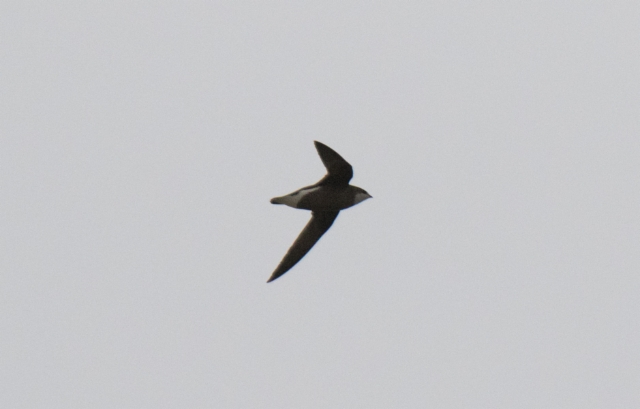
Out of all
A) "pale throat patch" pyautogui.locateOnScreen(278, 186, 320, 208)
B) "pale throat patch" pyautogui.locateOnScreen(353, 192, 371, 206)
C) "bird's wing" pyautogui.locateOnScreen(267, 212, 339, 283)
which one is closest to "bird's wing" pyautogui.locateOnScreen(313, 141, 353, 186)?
"pale throat patch" pyautogui.locateOnScreen(278, 186, 320, 208)

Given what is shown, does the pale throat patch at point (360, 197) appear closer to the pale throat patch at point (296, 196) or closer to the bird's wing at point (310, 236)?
the pale throat patch at point (296, 196)

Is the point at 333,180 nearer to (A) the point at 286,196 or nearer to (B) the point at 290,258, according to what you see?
(A) the point at 286,196

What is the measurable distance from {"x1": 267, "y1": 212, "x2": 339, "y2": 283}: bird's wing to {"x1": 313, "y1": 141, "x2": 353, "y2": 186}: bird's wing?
5.05ft

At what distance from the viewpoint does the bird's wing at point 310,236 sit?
18562mm

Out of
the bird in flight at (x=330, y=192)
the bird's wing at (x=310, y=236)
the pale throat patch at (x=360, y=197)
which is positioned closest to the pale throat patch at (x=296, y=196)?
the bird in flight at (x=330, y=192)

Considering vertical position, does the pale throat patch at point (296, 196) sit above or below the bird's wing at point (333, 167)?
below

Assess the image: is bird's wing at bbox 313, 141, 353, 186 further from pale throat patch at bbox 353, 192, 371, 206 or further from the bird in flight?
pale throat patch at bbox 353, 192, 371, 206

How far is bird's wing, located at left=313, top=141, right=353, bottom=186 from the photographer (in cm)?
1653

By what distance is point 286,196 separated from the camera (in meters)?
17.2

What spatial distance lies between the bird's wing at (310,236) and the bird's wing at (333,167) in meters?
1.54

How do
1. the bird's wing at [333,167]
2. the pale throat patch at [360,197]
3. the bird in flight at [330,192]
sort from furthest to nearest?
the pale throat patch at [360,197]
the bird in flight at [330,192]
the bird's wing at [333,167]

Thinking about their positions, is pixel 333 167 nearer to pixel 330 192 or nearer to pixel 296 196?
pixel 330 192

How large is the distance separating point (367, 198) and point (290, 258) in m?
1.90

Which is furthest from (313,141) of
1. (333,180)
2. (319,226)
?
(319,226)
